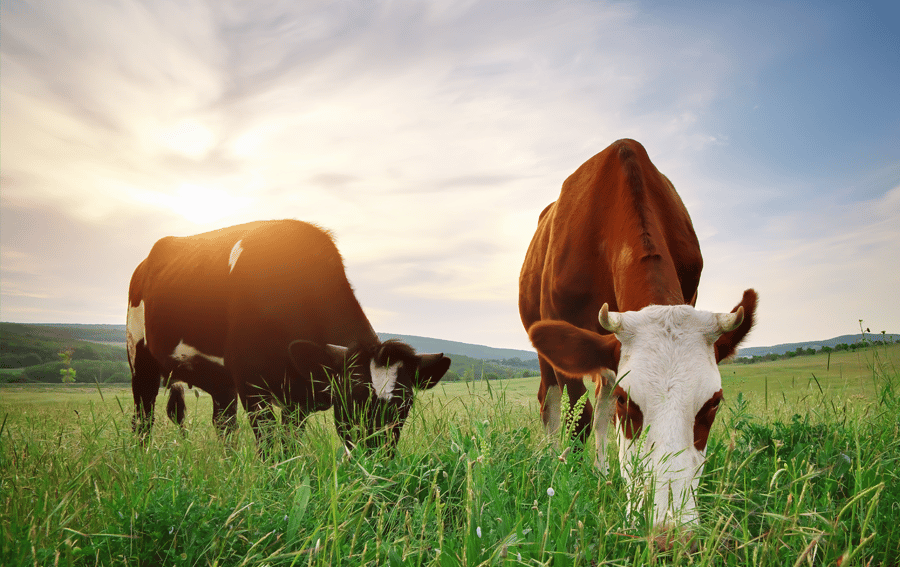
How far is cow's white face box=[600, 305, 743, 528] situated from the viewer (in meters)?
2.45

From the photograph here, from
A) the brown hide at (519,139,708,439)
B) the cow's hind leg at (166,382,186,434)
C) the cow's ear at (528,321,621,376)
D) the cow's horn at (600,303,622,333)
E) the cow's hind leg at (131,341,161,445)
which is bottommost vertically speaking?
the cow's hind leg at (166,382,186,434)

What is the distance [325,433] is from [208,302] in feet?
14.8

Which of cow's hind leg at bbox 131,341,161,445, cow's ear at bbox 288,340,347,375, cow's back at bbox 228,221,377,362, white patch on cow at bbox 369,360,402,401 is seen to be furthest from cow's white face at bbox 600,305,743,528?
cow's hind leg at bbox 131,341,161,445

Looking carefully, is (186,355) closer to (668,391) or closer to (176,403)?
(176,403)

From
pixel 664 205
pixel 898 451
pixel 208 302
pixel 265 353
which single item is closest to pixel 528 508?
pixel 898 451

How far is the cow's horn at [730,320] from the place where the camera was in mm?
2988

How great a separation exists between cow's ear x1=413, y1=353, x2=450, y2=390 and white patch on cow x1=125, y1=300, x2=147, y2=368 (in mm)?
5591

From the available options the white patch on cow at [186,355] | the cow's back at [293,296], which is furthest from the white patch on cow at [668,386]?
the white patch on cow at [186,355]

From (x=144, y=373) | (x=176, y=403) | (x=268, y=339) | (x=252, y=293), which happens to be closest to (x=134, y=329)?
(x=144, y=373)

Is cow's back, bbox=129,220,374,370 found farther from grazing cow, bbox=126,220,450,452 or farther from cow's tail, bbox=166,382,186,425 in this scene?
cow's tail, bbox=166,382,186,425

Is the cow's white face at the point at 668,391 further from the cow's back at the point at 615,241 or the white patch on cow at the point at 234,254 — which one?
the white patch on cow at the point at 234,254

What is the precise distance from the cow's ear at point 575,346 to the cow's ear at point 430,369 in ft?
5.93

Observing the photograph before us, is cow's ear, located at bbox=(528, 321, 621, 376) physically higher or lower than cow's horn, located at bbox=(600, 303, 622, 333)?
lower

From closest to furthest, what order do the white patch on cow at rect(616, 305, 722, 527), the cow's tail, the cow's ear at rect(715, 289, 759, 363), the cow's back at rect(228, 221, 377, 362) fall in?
the white patch on cow at rect(616, 305, 722, 527) → the cow's ear at rect(715, 289, 759, 363) → the cow's back at rect(228, 221, 377, 362) → the cow's tail
